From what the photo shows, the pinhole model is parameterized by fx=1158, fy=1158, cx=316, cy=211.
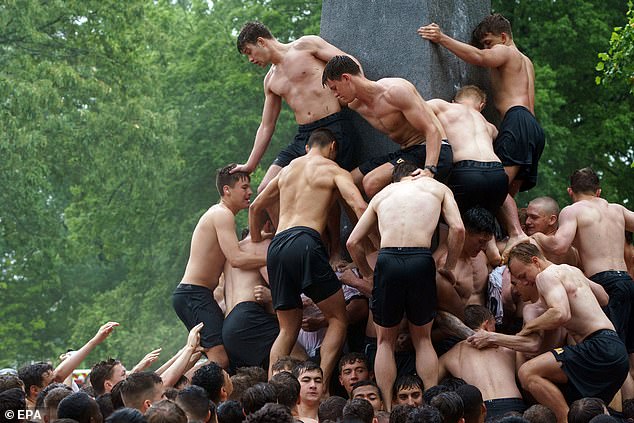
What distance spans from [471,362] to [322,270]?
63.3 inches

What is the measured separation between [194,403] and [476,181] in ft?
14.7

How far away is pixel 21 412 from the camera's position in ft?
25.2

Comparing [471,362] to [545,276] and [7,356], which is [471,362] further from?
[7,356]

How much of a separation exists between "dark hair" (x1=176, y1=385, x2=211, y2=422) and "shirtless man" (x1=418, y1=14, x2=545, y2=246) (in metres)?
4.70

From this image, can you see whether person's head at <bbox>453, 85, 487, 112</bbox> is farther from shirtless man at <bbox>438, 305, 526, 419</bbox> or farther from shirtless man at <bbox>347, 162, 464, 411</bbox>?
shirtless man at <bbox>438, 305, 526, 419</bbox>

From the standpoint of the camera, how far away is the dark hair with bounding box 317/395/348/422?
354 inches

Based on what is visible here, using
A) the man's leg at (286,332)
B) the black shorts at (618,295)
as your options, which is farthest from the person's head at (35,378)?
the black shorts at (618,295)

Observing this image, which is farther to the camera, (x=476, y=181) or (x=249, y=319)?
(x=249, y=319)

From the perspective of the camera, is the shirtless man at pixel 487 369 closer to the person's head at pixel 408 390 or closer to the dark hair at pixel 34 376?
the person's head at pixel 408 390

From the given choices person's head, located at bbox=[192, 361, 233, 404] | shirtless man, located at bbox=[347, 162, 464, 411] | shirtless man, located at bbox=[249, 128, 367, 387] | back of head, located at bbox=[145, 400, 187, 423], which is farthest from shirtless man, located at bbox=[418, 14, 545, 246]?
back of head, located at bbox=[145, 400, 187, 423]

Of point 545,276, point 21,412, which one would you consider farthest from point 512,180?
point 21,412

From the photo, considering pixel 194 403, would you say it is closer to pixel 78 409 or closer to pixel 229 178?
pixel 78 409

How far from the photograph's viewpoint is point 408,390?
9.88m

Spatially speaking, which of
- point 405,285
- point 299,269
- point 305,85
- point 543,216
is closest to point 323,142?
point 305,85
